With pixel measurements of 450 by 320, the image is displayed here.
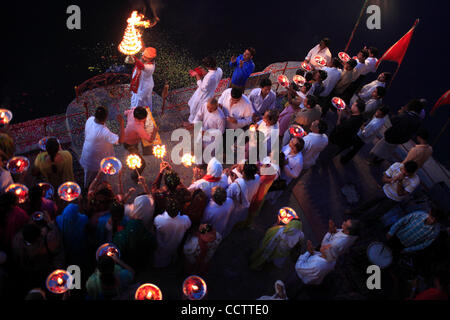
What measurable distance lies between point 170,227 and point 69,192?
1.43 metres

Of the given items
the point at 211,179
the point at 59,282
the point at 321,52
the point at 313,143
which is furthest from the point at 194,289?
the point at 321,52

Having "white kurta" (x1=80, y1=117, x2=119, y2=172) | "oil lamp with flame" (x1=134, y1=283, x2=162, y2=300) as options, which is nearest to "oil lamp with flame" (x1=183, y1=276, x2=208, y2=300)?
"oil lamp with flame" (x1=134, y1=283, x2=162, y2=300)

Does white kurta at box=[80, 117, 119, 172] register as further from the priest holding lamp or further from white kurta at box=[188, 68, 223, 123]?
white kurta at box=[188, 68, 223, 123]

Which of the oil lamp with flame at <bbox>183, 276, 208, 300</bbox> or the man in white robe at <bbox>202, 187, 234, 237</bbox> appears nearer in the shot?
the oil lamp with flame at <bbox>183, 276, 208, 300</bbox>

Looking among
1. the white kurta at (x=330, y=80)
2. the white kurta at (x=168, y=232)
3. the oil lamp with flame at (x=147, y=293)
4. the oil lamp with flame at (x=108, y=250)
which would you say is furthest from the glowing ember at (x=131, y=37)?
the white kurta at (x=330, y=80)

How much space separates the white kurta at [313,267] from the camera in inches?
189

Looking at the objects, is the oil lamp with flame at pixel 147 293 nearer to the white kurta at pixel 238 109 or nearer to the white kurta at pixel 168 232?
the white kurta at pixel 168 232

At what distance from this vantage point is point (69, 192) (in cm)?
457

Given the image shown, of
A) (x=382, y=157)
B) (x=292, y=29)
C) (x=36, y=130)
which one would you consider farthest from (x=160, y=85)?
(x=292, y=29)

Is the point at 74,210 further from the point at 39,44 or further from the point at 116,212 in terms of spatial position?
the point at 39,44

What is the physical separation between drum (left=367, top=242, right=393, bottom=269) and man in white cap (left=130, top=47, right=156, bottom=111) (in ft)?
16.9

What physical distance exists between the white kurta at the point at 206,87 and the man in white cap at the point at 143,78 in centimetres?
98

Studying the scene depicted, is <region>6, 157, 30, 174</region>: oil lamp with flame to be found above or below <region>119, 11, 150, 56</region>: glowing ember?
below

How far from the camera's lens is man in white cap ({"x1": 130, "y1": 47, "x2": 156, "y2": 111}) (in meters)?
6.63
